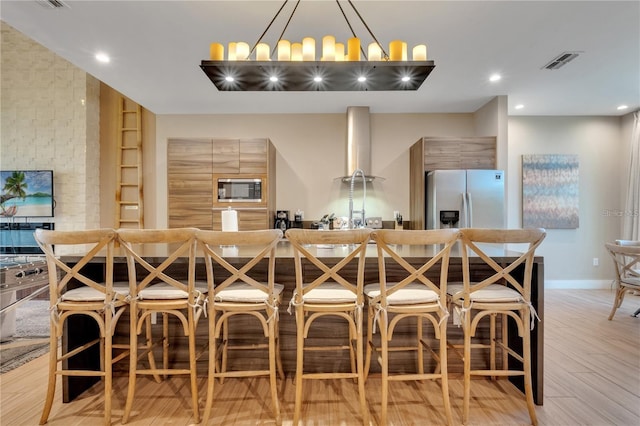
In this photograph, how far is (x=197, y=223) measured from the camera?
4156 millimetres

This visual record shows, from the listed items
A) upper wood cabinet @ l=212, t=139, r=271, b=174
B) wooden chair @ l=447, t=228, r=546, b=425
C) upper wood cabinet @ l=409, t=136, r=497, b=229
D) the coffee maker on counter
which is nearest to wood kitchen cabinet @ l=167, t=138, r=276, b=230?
upper wood cabinet @ l=212, t=139, r=271, b=174

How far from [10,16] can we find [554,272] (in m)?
6.96

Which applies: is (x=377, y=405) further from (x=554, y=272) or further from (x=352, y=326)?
(x=554, y=272)

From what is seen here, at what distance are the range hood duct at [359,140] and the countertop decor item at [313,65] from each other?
218 cm

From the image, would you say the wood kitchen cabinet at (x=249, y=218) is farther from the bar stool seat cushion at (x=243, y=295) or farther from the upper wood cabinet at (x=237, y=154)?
the bar stool seat cushion at (x=243, y=295)

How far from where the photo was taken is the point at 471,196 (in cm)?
393

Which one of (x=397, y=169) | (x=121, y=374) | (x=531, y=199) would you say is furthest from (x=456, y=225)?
(x=121, y=374)

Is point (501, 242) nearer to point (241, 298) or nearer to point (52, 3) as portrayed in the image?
point (241, 298)

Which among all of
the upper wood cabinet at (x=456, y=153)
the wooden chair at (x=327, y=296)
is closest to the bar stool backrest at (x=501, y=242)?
the wooden chair at (x=327, y=296)

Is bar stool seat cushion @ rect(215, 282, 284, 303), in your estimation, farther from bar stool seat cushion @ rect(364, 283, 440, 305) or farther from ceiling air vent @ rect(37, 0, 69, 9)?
ceiling air vent @ rect(37, 0, 69, 9)

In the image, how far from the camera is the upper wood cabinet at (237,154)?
414 cm

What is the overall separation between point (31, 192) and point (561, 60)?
23.3 ft

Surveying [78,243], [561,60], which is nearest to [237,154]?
[78,243]

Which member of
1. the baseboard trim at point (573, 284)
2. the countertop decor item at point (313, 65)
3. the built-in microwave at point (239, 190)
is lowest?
the baseboard trim at point (573, 284)
